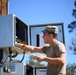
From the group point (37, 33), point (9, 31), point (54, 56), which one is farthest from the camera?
point (37, 33)

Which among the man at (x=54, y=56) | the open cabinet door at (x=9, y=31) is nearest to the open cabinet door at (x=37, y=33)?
the open cabinet door at (x=9, y=31)

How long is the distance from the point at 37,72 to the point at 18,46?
506 millimetres

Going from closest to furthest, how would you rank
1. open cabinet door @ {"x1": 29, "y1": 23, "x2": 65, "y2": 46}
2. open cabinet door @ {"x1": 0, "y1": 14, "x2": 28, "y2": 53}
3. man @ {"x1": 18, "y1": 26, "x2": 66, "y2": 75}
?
man @ {"x1": 18, "y1": 26, "x2": 66, "y2": 75} < open cabinet door @ {"x1": 0, "y1": 14, "x2": 28, "y2": 53} < open cabinet door @ {"x1": 29, "y1": 23, "x2": 65, "y2": 46}

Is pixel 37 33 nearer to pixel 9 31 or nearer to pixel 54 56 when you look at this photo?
pixel 9 31

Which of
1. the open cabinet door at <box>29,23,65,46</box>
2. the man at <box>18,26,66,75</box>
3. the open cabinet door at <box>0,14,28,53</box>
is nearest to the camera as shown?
the man at <box>18,26,66,75</box>

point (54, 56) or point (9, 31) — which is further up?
point (9, 31)

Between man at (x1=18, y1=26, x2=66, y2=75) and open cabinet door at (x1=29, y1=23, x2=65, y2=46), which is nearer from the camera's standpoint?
man at (x1=18, y1=26, x2=66, y2=75)

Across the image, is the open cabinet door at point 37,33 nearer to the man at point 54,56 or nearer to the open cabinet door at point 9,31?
the open cabinet door at point 9,31

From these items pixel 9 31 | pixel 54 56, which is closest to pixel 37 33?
pixel 9 31

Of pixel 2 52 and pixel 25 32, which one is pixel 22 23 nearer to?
pixel 25 32

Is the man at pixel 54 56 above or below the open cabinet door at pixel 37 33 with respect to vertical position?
below

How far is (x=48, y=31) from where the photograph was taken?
4.03 meters

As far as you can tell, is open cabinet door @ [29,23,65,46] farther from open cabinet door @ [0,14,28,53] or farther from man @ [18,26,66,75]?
man @ [18,26,66,75]

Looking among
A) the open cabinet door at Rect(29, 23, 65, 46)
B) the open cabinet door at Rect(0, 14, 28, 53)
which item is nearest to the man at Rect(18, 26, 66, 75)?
the open cabinet door at Rect(0, 14, 28, 53)
